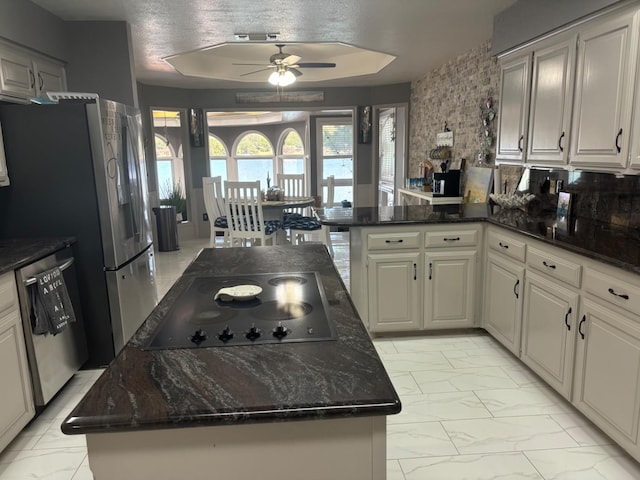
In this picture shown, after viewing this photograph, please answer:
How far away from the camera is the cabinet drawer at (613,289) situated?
6.37 feet

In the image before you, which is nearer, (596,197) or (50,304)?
(50,304)

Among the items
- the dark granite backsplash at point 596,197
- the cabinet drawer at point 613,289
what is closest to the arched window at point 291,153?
the dark granite backsplash at point 596,197

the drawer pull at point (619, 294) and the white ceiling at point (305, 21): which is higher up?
the white ceiling at point (305, 21)

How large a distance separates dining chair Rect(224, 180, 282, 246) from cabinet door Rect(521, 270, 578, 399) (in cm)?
308

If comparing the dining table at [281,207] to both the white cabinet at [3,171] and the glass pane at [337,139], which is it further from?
the glass pane at [337,139]

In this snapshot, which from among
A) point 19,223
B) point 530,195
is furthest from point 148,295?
point 530,195

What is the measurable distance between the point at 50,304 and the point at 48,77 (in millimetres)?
1850

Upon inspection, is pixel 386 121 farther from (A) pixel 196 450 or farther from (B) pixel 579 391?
(A) pixel 196 450

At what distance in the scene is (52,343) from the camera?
264cm

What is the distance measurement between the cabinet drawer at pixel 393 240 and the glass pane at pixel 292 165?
7.52m

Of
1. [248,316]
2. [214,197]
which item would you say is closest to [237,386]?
[248,316]

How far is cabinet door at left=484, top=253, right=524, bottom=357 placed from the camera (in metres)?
2.92

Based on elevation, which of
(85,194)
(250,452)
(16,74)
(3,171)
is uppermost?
(16,74)

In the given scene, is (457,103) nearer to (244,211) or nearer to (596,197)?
(596,197)
